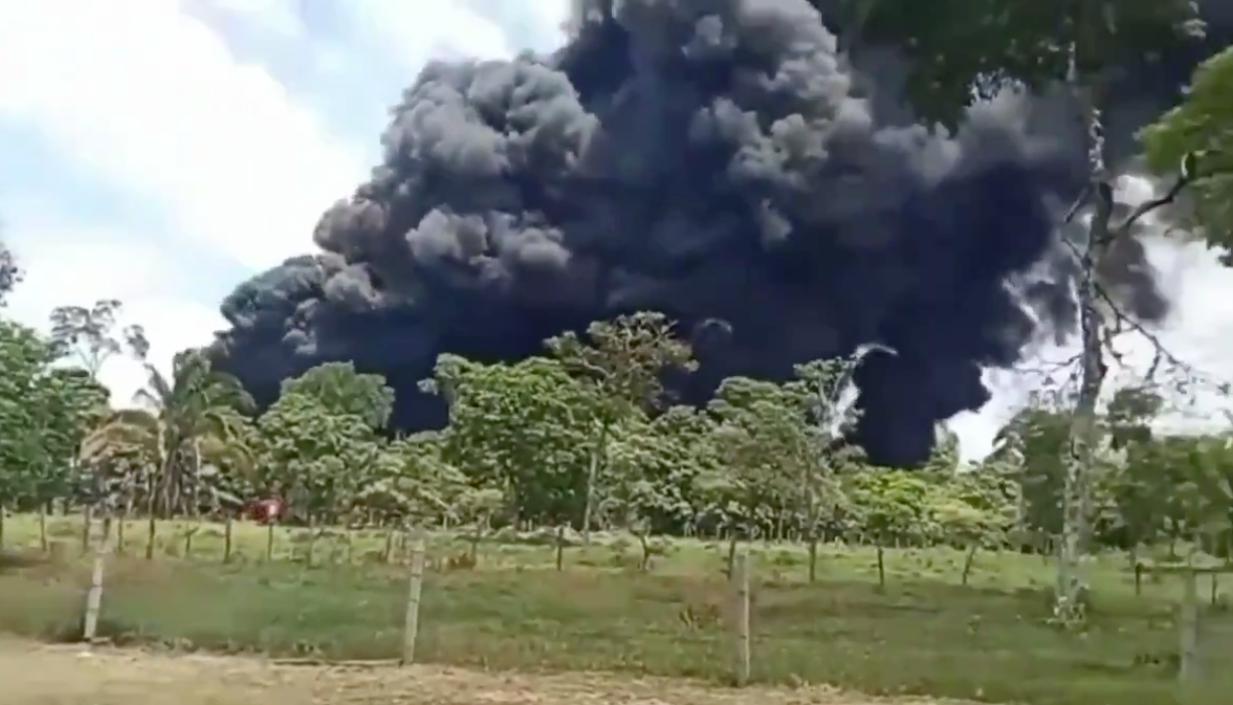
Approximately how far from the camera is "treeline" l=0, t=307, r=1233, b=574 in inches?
1038

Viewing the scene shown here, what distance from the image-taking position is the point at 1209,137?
9.11 m

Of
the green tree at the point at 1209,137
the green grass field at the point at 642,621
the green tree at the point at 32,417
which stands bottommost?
the green grass field at the point at 642,621

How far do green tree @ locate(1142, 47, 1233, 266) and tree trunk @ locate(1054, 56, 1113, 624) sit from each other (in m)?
5.72

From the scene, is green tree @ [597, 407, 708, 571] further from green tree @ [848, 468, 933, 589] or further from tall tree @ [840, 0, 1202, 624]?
tall tree @ [840, 0, 1202, 624]

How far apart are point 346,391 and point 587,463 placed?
45.6 feet

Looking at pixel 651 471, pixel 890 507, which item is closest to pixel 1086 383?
pixel 651 471

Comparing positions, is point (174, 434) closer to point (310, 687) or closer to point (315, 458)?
point (315, 458)

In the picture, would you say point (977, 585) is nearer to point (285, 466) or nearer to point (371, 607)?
point (371, 607)

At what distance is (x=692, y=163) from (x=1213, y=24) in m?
22.2

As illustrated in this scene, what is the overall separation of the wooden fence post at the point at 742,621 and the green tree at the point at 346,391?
28.7 meters

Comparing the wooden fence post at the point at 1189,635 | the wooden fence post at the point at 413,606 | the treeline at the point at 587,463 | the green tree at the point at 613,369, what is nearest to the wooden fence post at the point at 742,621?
the wooden fence post at the point at 413,606

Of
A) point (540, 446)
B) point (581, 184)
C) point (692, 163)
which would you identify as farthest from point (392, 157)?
point (540, 446)

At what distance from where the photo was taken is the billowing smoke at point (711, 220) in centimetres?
4203

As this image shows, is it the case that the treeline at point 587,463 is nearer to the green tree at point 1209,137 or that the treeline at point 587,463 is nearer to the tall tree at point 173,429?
the tall tree at point 173,429
